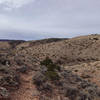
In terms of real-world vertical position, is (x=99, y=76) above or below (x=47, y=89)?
below

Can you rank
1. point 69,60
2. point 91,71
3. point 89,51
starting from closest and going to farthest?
point 91,71 → point 69,60 → point 89,51

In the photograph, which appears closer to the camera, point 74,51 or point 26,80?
point 26,80

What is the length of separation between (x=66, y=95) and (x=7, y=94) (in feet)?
9.41

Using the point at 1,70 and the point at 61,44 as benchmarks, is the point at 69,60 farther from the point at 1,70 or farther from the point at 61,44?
the point at 1,70

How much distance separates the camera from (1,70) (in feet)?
28.9

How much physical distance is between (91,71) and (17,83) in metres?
12.9

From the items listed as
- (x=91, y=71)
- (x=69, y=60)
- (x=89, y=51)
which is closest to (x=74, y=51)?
(x=89, y=51)

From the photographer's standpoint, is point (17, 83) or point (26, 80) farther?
point (26, 80)

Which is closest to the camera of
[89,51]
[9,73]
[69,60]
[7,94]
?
[7,94]

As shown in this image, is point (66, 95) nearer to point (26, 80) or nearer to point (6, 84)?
point (26, 80)

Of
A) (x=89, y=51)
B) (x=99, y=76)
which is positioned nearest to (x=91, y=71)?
(x=99, y=76)

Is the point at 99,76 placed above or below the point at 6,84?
below

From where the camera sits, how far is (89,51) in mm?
39625

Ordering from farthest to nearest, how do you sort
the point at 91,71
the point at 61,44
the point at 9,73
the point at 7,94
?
the point at 61,44, the point at 91,71, the point at 9,73, the point at 7,94
